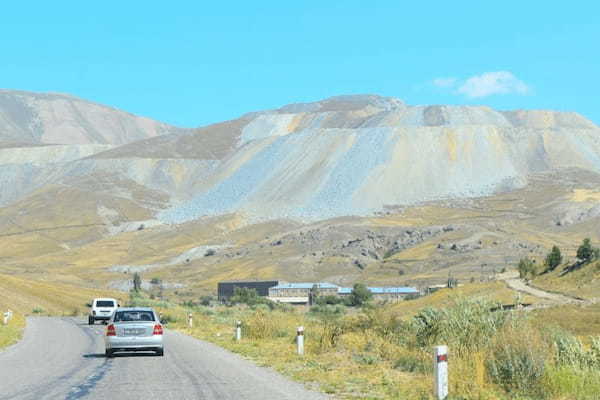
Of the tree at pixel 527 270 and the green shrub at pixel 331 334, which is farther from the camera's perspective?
the tree at pixel 527 270

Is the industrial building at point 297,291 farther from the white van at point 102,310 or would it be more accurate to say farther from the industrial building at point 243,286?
the white van at point 102,310

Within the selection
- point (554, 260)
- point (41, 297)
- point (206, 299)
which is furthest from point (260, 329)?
point (206, 299)

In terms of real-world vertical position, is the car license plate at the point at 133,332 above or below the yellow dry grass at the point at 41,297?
below

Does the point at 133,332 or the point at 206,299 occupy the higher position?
the point at 206,299

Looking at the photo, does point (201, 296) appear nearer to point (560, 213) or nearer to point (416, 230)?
point (416, 230)

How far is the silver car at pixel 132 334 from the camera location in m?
24.4

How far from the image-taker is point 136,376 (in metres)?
18.9

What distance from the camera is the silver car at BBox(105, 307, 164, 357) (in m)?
24.4

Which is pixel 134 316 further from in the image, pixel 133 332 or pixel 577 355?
pixel 577 355

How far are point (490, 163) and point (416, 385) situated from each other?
18597 centimetres

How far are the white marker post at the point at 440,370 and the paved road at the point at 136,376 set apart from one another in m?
2.73

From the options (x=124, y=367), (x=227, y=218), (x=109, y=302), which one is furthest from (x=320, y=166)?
(x=124, y=367)

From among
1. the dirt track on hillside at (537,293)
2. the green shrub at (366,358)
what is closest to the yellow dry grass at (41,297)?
the dirt track on hillside at (537,293)

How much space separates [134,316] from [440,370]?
13403 millimetres
